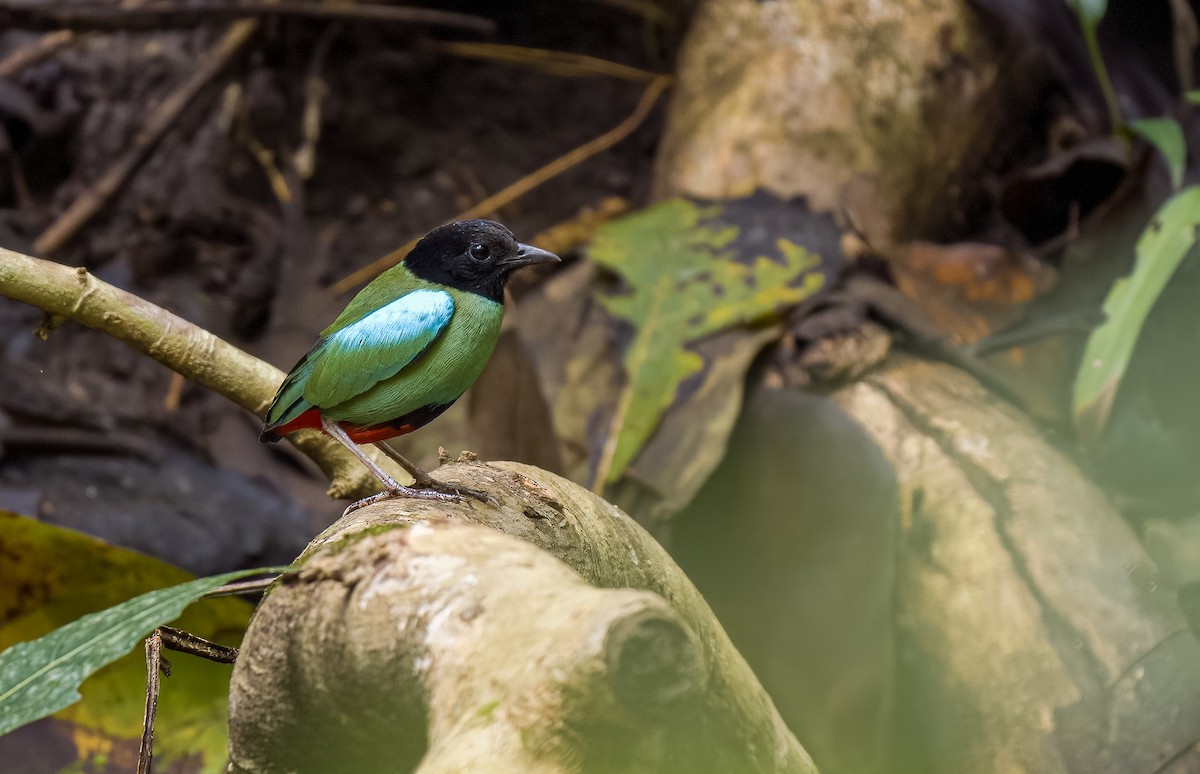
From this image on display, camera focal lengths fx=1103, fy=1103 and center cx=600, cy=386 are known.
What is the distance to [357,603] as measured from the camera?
1.66 meters

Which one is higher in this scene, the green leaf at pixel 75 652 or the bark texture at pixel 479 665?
the bark texture at pixel 479 665

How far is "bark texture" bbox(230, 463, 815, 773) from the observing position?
4.43 feet

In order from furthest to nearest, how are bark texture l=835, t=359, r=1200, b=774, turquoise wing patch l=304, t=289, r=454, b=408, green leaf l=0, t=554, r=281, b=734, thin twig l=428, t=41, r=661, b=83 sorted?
thin twig l=428, t=41, r=661, b=83, bark texture l=835, t=359, r=1200, b=774, turquoise wing patch l=304, t=289, r=454, b=408, green leaf l=0, t=554, r=281, b=734

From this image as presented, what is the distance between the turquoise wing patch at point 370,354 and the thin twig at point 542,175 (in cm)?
266

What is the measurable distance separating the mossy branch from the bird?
0.16 m

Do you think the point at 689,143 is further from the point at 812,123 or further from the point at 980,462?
the point at 980,462

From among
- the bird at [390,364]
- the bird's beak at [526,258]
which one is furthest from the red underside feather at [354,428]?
the bird's beak at [526,258]

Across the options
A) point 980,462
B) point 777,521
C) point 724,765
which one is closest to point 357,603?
point 724,765

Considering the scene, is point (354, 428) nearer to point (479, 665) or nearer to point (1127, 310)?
point (479, 665)

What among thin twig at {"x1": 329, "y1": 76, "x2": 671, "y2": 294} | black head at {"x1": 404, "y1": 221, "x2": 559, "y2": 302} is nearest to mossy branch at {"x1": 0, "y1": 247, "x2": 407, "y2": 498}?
black head at {"x1": 404, "y1": 221, "x2": 559, "y2": 302}

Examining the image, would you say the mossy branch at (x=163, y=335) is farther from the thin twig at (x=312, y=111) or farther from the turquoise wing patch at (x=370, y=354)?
the thin twig at (x=312, y=111)

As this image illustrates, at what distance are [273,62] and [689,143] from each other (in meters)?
2.29

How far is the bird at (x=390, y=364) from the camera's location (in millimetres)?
2650

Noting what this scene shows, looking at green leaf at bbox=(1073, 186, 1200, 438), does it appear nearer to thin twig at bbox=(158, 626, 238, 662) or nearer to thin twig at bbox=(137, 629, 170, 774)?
thin twig at bbox=(158, 626, 238, 662)
